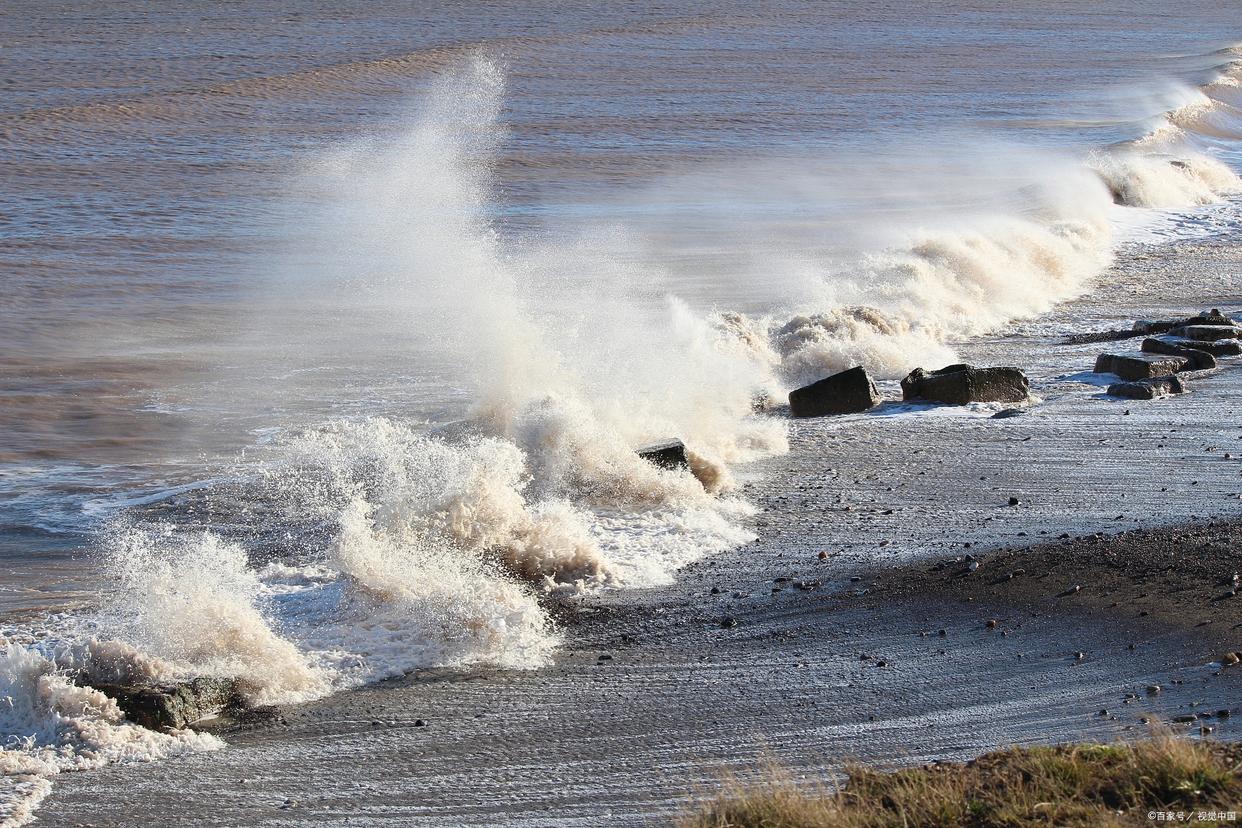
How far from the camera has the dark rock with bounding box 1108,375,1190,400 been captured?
45.0 ft

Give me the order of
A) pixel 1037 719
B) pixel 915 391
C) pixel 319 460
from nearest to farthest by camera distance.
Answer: pixel 1037 719, pixel 319 460, pixel 915 391

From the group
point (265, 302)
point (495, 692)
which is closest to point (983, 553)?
point (495, 692)

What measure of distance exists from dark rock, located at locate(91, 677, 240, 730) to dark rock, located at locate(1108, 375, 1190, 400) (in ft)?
30.2

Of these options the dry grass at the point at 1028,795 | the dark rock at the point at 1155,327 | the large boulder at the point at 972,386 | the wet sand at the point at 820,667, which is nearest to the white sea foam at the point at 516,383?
the wet sand at the point at 820,667

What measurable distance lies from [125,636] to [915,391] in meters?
8.13

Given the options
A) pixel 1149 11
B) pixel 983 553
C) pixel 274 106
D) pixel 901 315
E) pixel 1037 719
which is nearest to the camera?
pixel 1037 719

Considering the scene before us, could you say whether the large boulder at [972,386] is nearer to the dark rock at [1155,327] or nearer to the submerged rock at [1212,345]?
the submerged rock at [1212,345]

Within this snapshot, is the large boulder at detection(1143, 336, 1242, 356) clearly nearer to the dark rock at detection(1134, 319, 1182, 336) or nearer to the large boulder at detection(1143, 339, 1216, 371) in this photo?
the large boulder at detection(1143, 339, 1216, 371)

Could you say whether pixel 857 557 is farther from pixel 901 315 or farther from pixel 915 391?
pixel 901 315

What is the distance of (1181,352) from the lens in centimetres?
1501

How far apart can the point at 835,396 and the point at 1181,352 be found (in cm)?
388

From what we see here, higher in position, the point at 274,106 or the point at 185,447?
the point at 274,106

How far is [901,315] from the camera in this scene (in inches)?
693

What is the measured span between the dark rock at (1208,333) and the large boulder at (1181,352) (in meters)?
0.66
